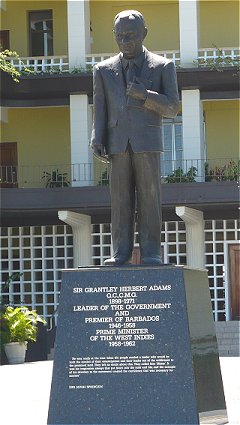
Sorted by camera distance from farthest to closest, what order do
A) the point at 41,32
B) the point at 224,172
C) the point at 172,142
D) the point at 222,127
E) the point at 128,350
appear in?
the point at 41,32 < the point at 222,127 < the point at 172,142 < the point at 224,172 < the point at 128,350

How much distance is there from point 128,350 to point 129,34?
2.88 metres

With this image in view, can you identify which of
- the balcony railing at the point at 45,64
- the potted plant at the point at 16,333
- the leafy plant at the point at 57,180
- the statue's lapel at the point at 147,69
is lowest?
the potted plant at the point at 16,333

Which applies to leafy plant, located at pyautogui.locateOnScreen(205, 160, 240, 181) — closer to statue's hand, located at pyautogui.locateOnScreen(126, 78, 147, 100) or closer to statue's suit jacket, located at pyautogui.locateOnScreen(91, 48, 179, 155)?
statue's suit jacket, located at pyautogui.locateOnScreen(91, 48, 179, 155)

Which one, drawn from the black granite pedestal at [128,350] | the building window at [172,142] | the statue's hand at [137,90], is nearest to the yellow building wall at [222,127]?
the building window at [172,142]

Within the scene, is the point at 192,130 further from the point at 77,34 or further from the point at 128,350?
the point at 128,350

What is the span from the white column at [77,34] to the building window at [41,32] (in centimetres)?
285

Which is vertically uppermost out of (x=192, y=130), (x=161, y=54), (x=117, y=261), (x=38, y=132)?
(x=161, y=54)

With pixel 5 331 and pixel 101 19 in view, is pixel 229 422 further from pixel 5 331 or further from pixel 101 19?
pixel 101 19

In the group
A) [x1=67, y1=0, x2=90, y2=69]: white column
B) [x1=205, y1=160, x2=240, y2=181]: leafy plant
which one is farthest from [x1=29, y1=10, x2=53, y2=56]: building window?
[x1=205, y1=160, x2=240, y2=181]: leafy plant

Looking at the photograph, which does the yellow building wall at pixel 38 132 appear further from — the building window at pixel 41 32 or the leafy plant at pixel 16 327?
the leafy plant at pixel 16 327

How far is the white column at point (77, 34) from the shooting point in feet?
114

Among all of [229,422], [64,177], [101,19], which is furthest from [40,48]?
[229,422]

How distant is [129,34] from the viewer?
35.8 ft

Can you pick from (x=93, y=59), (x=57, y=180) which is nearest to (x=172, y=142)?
(x=93, y=59)
